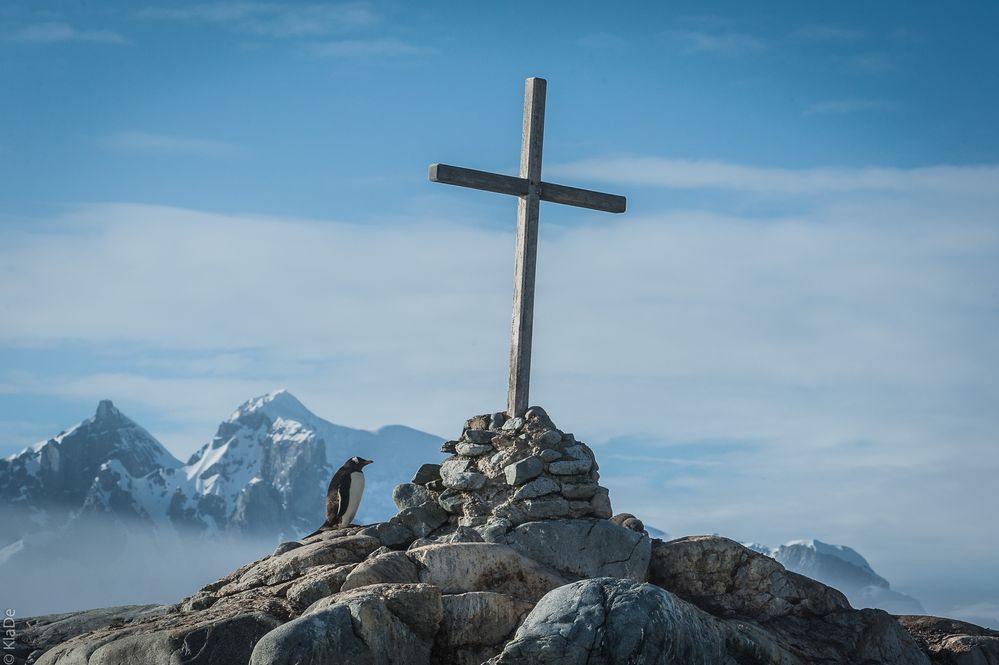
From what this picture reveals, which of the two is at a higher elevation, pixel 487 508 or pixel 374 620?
pixel 487 508

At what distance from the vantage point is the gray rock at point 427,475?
22.3 metres

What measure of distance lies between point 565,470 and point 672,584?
2501 mm

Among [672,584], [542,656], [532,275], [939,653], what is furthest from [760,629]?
[532,275]

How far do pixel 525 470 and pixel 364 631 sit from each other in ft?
19.5

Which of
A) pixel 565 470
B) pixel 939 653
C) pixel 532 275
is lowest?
pixel 939 653

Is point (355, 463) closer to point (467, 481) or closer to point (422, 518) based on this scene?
point (422, 518)

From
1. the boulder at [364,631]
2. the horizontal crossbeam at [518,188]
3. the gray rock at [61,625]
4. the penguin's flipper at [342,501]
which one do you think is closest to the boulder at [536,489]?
the penguin's flipper at [342,501]

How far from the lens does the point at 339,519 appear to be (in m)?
23.0

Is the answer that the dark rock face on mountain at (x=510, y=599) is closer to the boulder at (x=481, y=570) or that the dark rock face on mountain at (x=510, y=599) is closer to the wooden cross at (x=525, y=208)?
the boulder at (x=481, y=570)

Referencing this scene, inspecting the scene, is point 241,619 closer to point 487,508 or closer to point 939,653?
point 487,508

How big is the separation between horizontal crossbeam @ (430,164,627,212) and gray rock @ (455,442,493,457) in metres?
4.27

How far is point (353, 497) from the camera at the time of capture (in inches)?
915

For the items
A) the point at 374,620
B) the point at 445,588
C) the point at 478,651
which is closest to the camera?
the point at 374,620

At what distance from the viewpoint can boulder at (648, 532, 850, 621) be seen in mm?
20906
